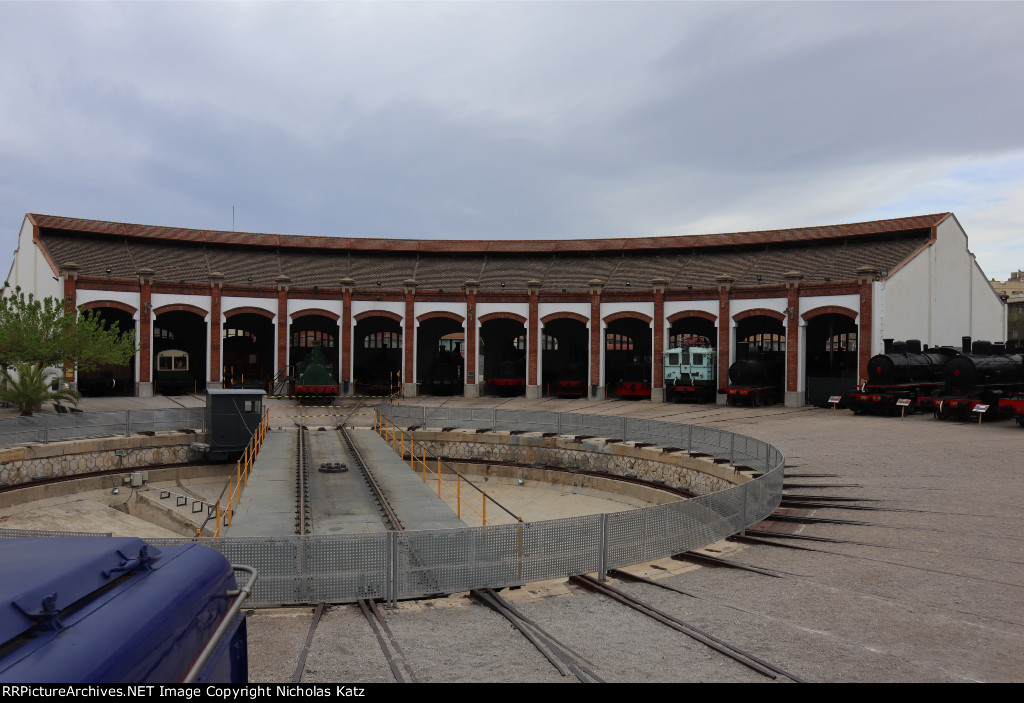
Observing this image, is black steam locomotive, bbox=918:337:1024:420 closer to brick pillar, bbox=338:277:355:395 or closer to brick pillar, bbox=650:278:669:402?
brick pillar, bbox=650:278:669:402

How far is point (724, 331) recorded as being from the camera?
36688 millimetres

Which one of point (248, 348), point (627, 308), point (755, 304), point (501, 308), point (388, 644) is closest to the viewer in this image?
point (388, 644)

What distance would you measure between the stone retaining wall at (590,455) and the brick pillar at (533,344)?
43.3 feet

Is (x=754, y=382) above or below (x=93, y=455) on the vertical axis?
above

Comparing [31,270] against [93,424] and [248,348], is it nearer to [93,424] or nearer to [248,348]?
[248,348]

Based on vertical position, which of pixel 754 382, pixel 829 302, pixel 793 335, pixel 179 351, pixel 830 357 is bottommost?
pixel 754 382

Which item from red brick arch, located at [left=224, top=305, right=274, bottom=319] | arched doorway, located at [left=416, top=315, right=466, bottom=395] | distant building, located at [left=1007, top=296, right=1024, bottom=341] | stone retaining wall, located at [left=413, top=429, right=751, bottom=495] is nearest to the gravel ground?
stone retaining wall, located at [left=413, top=429, right=751, bottom=495]

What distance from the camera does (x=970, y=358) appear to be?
88.6 feet

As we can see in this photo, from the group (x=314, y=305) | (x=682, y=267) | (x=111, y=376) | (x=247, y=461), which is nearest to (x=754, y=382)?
(x=682, y=267)

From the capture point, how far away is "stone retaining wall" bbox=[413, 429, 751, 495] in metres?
20.4

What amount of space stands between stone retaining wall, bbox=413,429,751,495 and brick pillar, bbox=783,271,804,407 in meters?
15.3

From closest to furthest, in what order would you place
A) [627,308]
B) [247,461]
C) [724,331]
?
[247,461]
[724,331]
[627,308]

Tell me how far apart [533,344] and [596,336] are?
12.8 feet

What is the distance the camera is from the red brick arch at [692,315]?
36.8m
